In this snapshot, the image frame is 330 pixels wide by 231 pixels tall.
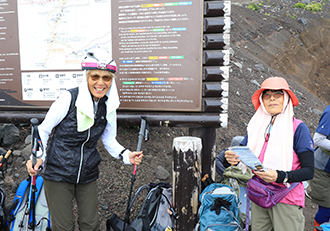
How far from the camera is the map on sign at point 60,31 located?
3.66m

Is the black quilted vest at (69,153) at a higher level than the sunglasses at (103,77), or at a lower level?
lower

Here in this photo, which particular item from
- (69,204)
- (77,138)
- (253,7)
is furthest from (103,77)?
(253,7)

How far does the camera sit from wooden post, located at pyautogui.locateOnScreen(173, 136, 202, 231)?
3.10m

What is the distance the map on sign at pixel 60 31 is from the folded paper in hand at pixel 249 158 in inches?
95.6

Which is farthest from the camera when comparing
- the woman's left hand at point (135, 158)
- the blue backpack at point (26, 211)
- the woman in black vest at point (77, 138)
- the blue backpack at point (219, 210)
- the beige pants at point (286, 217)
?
the blue backpack at point (26, 211)

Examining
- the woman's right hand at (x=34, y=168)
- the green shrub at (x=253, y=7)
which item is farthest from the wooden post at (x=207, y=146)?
the green shrub at (x=253, y=7)

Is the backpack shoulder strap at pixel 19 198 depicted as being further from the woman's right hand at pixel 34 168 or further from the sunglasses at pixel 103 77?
the sunglasses at pixel 103 77

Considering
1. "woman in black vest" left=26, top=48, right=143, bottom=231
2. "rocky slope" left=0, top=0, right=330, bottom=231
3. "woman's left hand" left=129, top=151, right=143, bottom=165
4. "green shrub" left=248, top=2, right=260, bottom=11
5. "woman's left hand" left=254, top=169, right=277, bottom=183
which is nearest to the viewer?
"woman's left hand" left=254, top=169, right=277, bottom=183

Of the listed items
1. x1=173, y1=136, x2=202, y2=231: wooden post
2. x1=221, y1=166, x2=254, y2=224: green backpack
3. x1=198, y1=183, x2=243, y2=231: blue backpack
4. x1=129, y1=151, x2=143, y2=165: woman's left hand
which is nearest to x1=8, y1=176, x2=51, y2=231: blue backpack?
x1=129, y1=151, x2=143, y2=165: woman's left hand

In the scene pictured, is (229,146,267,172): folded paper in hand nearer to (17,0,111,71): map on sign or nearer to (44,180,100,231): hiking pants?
(44,180,100,231): hiking pants

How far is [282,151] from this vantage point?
2.29 metres

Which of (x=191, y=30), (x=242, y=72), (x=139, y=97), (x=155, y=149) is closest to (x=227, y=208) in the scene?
(x=139, y=97)

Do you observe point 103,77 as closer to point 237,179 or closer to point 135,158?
point 135,158

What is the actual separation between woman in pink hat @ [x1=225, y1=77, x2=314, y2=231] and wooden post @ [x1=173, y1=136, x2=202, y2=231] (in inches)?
26.2
